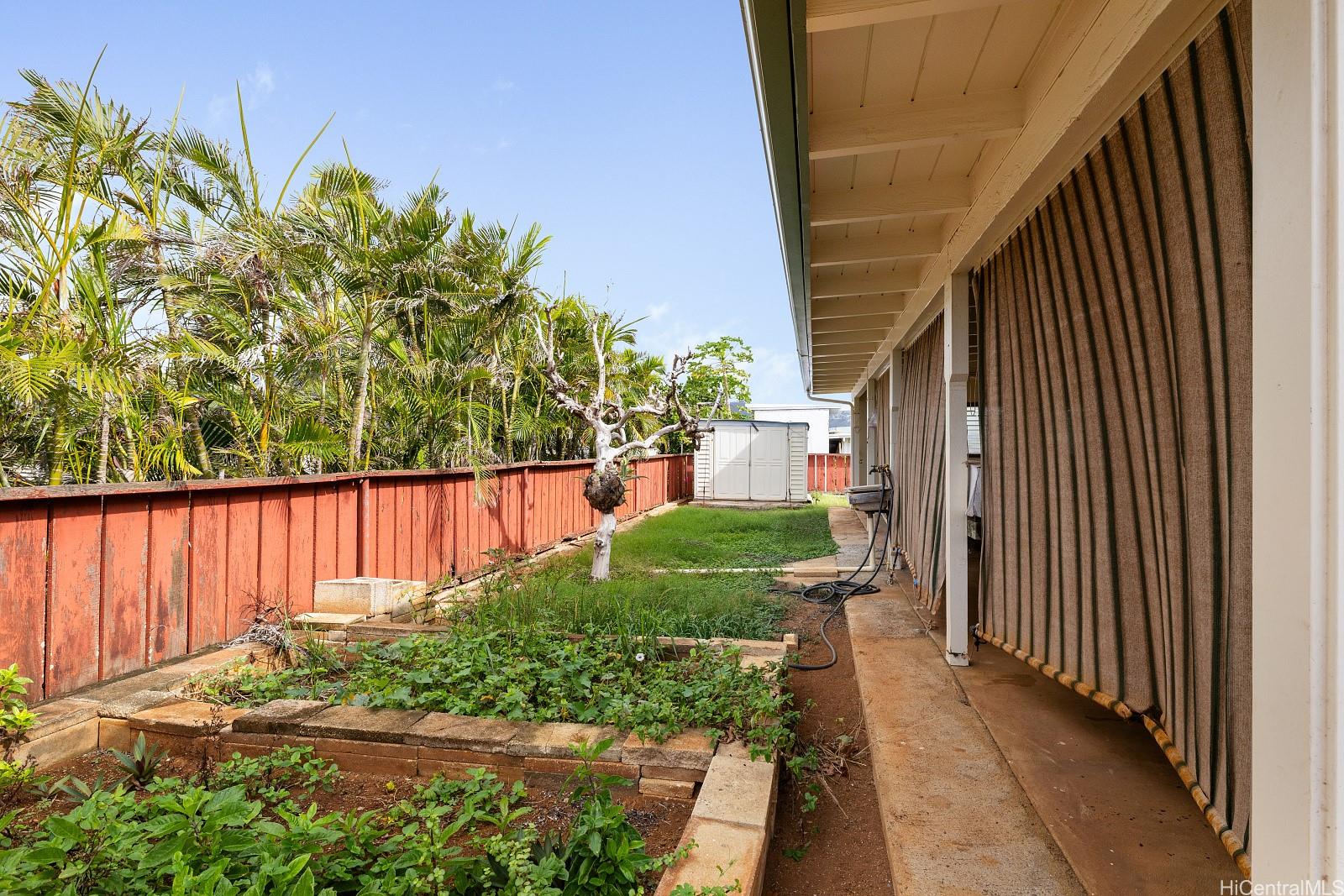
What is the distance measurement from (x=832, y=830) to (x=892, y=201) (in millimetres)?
2670

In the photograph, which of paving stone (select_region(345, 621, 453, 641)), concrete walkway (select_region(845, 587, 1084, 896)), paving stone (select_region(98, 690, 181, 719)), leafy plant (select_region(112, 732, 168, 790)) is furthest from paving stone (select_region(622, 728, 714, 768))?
paving stone (select_region(98, 690, 181, 719))

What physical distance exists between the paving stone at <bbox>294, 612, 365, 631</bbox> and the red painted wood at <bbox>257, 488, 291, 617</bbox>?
16cm

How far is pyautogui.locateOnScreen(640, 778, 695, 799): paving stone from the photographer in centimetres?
221

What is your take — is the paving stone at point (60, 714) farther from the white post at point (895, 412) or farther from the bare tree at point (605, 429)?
the white post at point (895, 412)

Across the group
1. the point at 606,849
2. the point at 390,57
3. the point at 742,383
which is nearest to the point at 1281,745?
the point at 606,849

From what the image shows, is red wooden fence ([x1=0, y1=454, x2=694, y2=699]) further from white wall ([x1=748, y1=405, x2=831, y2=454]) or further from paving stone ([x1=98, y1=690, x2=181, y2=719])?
white wall ([x1=748, y1=405, x2=831, y2=454])

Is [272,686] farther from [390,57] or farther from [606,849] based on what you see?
[390,57]

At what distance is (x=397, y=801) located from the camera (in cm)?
224

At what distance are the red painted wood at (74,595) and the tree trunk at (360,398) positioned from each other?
200 cm

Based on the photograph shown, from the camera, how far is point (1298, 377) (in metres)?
0.93

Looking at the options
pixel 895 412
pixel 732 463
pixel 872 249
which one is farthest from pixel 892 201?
pixel 732 463

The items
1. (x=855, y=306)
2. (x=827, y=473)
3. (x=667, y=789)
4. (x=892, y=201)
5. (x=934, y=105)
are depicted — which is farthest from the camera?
(x=827, y=473)

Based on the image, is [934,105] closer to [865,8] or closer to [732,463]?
[865,8]

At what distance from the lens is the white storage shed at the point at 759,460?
14914 millimetres
